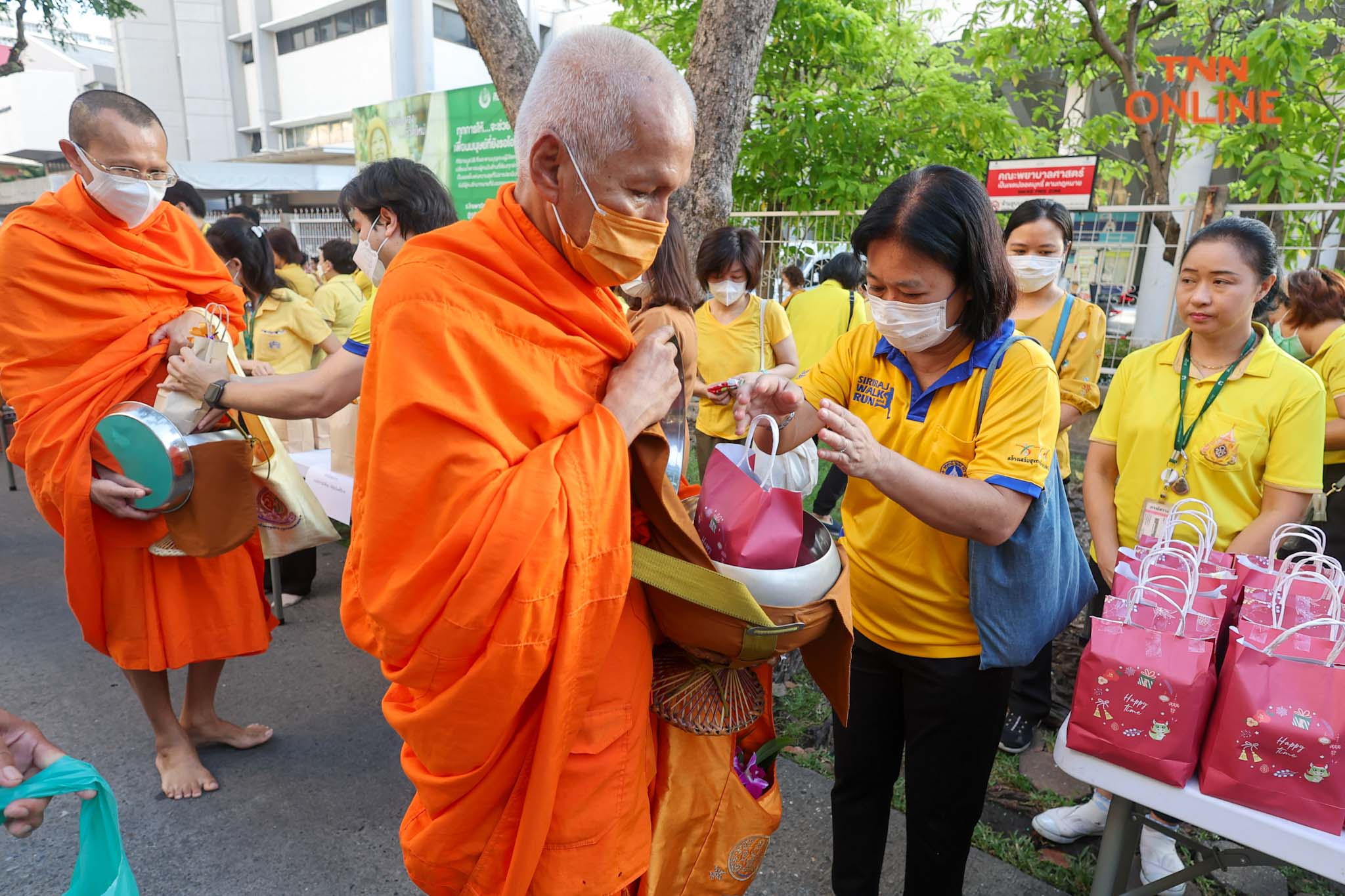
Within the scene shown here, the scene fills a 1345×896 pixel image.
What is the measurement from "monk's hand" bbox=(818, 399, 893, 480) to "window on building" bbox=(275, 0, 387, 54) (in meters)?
22.9

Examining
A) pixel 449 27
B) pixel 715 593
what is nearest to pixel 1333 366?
pixel 715 593

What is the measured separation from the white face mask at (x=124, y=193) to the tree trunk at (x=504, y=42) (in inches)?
125

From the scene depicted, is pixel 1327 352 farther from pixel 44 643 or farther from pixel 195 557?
pixel 44 643

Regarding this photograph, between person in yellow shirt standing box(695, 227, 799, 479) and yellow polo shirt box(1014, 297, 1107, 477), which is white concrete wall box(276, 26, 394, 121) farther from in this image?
yellow polo shirt box(1014, 297, 1107, 477)

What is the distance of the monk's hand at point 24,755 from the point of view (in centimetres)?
124

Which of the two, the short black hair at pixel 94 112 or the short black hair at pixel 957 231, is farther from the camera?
the short black hair at pixel 94 112

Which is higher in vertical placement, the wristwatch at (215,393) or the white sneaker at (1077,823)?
the wristwatch at (215,393)

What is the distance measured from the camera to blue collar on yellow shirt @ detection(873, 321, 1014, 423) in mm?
1715

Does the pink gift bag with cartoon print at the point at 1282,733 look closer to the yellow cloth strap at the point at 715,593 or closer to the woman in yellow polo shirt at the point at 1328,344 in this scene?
the yellow cloth strap at the point at 715,593

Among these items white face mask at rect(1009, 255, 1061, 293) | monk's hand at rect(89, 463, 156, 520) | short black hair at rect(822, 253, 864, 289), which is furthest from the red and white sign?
monk's hand at rect(89, 463, 156, 520)

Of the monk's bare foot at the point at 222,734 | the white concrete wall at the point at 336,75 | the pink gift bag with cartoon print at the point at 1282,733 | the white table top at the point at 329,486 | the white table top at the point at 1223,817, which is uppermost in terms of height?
the white concrete wall at the point at 336,75

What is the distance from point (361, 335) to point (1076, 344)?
2847 mm

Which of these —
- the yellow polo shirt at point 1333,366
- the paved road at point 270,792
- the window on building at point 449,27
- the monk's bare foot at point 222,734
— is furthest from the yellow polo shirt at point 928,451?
the window on building at point 449,27

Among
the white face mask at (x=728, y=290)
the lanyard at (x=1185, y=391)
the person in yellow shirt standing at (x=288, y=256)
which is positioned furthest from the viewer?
the person in yellow shirt standing at (x=288, y=256)
